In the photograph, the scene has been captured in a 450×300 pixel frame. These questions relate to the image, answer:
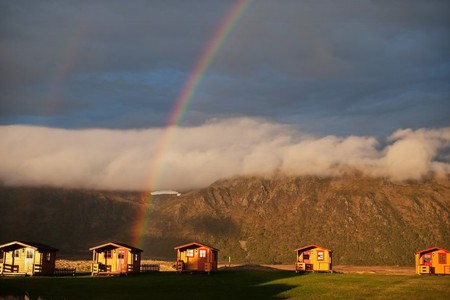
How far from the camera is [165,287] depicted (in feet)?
205

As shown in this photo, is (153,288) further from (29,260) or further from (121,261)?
(29,260)

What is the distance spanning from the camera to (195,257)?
91062 mm

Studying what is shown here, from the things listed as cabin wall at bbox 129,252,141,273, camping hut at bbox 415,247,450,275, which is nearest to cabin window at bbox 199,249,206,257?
cabin wall at bbox 129,252,141,273

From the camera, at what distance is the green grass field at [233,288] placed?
175 ft

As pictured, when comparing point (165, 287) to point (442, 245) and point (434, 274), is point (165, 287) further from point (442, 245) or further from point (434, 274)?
point (442, 245)

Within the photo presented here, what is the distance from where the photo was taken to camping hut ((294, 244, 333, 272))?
313ft

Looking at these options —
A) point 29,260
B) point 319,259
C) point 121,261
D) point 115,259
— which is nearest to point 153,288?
point 121,261

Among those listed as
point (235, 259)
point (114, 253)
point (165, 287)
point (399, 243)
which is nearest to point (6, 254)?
point (114, 253)

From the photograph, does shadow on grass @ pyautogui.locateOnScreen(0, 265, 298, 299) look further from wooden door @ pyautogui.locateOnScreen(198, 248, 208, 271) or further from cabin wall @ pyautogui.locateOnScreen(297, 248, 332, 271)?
cabin wall @ pyautogui.locateOnScreen(297, 248, 332, 271)

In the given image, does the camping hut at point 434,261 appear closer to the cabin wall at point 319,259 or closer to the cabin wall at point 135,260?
the cabin wall at point 319,259

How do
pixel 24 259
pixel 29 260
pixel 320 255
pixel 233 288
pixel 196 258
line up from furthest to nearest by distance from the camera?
pixel 320 255, pixel 196 258, pixel 24 259, pixel 29 260, pixel 233 288

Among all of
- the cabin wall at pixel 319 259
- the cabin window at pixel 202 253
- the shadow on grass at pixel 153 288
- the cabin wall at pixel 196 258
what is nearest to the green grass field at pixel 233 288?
the shadow on grass at pixel 153 288

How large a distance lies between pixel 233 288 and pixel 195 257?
2909 cm

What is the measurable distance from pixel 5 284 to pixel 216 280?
87.3 feet
